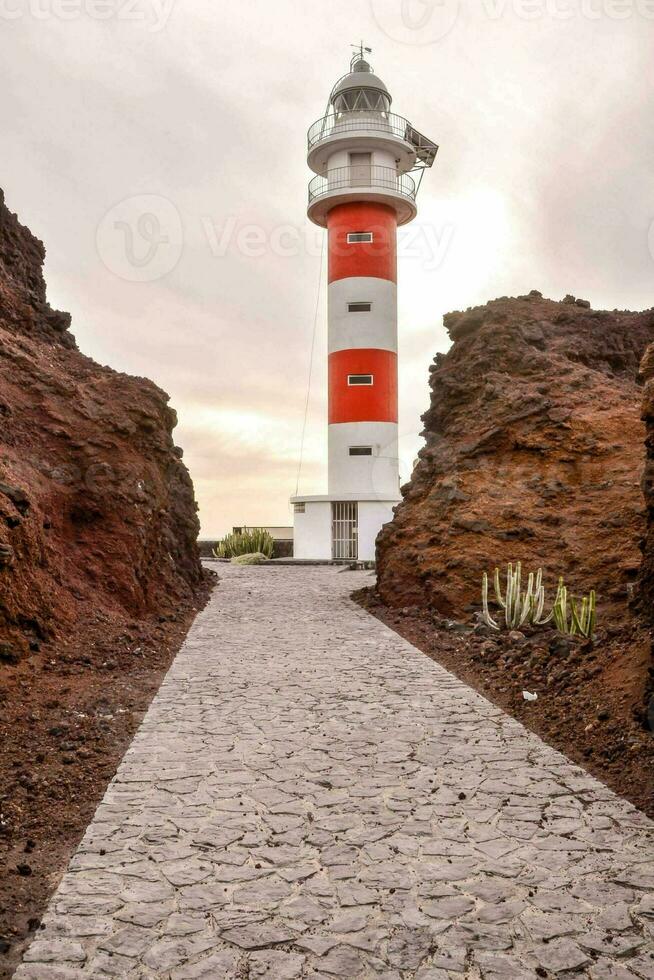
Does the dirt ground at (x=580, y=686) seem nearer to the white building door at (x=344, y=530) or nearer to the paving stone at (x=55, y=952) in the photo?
the paving stone at (x=55, y=952)

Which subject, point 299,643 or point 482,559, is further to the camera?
point 482,559

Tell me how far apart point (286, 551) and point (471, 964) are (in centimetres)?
2806

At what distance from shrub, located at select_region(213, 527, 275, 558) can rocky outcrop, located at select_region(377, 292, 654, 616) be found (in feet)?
45.9

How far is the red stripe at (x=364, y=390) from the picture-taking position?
83.9 ft

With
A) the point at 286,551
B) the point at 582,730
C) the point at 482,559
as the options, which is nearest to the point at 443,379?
the point at 482,559

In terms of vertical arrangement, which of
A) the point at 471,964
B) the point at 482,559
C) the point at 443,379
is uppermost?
the point at 443,379

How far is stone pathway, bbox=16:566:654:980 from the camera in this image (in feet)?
11.2

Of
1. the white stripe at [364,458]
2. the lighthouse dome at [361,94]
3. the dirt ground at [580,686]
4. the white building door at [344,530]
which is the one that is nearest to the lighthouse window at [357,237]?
the lighthouse dome at [361,94]

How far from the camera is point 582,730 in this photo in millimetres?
6449

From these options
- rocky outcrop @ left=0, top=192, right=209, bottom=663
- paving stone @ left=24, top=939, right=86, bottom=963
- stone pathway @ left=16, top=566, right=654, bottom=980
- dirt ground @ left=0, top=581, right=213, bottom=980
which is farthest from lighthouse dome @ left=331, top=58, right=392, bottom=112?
paving stone @ left=24, top=939, right=86, bottom=963

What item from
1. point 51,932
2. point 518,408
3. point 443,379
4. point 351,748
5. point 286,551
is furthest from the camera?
point 286,551

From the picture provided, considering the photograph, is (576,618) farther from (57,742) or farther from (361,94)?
(361,94)

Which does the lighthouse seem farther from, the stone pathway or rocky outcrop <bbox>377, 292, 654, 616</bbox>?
the stone pathway

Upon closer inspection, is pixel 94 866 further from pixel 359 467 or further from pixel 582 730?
pixel 359 467
